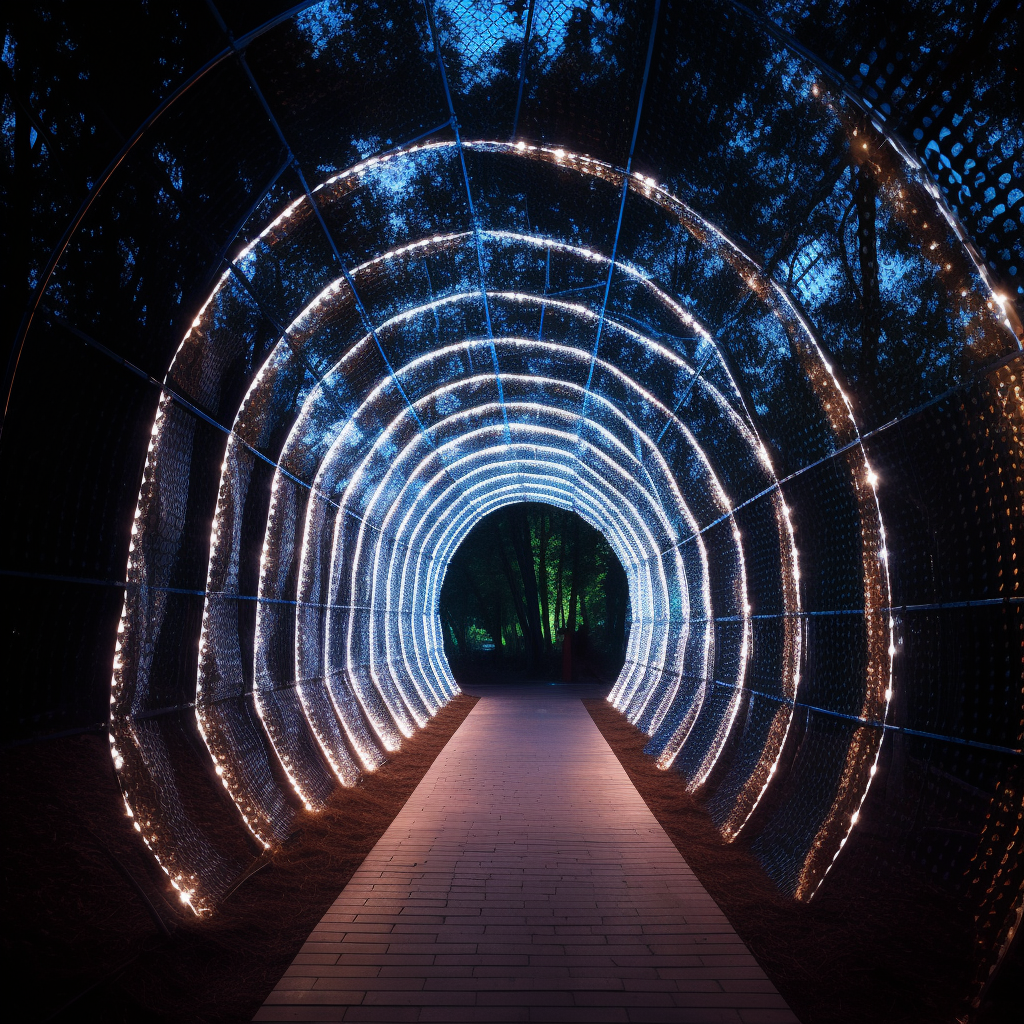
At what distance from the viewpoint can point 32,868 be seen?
13.0 ft

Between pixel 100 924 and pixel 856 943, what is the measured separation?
4273 millimetres

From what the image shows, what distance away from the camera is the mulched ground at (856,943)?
3.89 meters

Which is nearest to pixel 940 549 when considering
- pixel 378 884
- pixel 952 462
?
pixel 952 462

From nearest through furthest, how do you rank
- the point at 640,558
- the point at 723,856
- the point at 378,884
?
the point at 378,884 < the point at 723,856 < the point at 640,558

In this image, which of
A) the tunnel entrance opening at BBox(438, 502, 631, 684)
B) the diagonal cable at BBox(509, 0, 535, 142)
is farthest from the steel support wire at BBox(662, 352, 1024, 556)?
the tunnel entrance opening at BBox(438, 502, 631, 684)

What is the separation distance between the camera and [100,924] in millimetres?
4176

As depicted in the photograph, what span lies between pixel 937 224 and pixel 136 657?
18.1 ft

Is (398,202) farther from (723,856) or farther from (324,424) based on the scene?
(723,856)

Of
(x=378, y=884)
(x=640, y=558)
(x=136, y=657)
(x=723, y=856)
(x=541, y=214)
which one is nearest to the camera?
(x=136, y=657)

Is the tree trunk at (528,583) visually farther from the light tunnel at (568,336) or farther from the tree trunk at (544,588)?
the light tunnel at (568,336)

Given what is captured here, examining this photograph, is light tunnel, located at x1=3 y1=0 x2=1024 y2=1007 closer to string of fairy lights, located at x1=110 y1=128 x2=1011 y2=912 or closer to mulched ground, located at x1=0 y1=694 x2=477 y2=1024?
string of fairy lights, located at x1=110 y1=128 x2=1011 y2=912

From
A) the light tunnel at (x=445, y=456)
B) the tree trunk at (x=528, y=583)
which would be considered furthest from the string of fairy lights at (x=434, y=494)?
the tree trunk at (x=528, y=583)

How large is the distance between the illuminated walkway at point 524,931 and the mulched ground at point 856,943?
19 cm

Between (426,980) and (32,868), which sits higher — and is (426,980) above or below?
below
